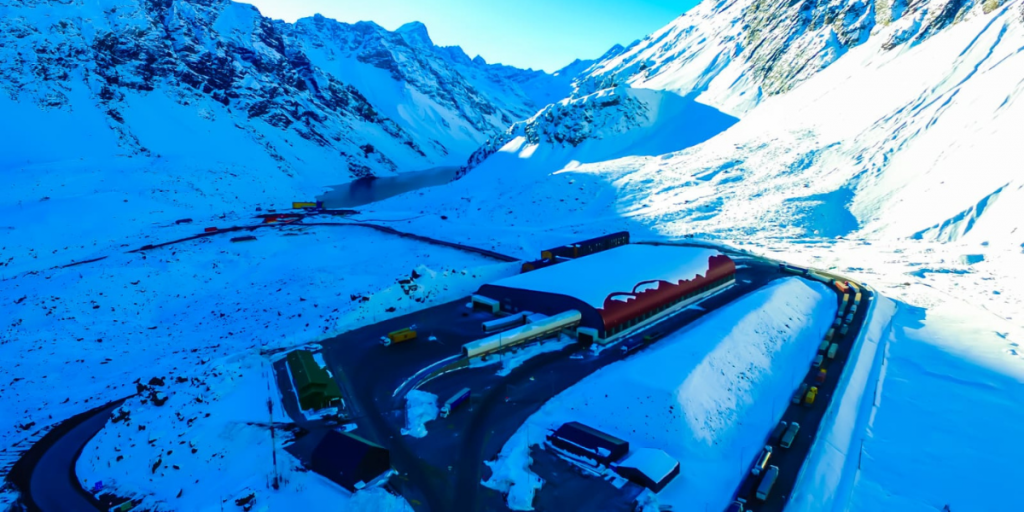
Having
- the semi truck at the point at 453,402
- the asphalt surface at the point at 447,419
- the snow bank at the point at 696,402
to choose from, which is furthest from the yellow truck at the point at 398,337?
the snow bank at the point at 696,402

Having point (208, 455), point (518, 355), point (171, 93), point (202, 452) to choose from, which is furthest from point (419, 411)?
point (171, 93)

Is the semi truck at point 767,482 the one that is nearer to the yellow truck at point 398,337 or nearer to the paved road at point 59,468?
the yellow truck at point 398,337

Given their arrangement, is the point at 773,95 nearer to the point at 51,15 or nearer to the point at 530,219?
the point at 530,219

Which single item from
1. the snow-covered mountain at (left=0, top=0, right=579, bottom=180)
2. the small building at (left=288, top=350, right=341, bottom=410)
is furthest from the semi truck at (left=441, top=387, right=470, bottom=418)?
the snow-covered mountain at (left=0, top=0, right=579, bottom=180)

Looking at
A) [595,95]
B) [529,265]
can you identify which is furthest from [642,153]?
[529,265]

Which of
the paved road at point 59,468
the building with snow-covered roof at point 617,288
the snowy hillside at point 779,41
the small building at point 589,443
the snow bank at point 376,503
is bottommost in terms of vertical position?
the paved road at point 59,468

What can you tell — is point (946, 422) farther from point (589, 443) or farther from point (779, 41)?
point (779, 41)
